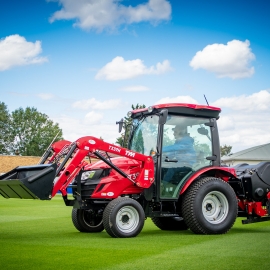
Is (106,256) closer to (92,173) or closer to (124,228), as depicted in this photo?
(124,228)

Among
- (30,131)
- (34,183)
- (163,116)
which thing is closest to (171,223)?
(163,116)

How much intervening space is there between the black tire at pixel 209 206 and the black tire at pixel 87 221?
2011 mm

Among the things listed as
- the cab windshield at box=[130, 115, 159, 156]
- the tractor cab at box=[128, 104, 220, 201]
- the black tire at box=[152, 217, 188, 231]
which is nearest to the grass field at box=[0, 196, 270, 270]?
the black tire at box=[152, 217, 188, 231]

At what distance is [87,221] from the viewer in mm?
12156

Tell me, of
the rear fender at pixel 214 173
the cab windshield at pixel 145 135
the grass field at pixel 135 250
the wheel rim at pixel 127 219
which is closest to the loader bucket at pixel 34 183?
the grass field at pixel 135 250

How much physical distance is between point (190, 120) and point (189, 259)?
465cm

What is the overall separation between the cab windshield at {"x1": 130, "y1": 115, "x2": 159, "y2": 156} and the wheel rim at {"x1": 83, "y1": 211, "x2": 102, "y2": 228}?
67.9 inches

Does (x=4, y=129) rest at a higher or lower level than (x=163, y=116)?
higher

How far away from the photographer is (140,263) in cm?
753

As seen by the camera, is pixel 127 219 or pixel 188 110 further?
pixel 188 110

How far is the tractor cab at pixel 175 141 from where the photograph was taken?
37.5 ft

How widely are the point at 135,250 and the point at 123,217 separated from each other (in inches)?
77.7

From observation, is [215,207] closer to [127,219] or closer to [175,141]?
[175,141]

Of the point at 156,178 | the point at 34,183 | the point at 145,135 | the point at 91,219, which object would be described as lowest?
the point at 91,219
